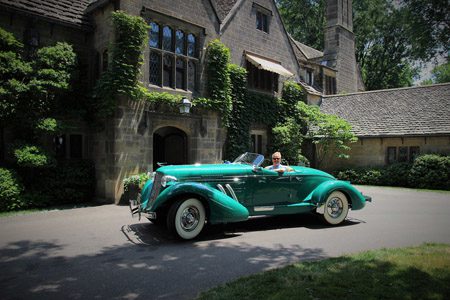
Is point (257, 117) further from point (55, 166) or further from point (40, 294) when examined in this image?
point (40, 294)

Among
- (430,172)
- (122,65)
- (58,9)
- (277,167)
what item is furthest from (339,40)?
(277,167)

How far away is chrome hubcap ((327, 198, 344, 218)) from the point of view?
7.38 meters

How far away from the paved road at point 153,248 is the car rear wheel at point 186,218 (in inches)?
9.0

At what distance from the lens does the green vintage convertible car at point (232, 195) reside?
19.5 feet

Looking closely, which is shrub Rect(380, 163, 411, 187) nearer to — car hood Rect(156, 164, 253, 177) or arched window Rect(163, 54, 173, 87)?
arched window Rect(163, 54, 173, 87)

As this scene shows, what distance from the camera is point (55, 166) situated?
10039 mm

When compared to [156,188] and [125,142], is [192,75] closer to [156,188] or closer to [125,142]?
[125,142]

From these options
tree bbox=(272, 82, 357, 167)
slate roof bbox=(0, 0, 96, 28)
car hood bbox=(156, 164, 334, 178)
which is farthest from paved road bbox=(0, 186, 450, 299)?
tree bbox=(272, 82, 357, 167)

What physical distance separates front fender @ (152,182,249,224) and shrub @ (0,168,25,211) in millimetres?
5415

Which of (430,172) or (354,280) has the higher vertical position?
(430,172)

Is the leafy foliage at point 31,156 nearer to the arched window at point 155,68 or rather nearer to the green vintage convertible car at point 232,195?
the green vintage convertible car at point 232,195

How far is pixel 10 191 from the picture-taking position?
29.1 ft

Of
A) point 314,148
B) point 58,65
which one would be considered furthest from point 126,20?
point 314,148

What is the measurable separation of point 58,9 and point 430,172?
1685 centimetres
